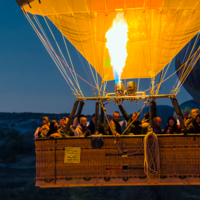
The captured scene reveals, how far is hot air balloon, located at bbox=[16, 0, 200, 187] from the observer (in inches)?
146

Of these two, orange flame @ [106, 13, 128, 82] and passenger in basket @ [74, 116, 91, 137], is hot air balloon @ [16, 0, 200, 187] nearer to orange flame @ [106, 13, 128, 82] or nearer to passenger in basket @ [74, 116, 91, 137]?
orange flame @ [106, 13, 128, 82]

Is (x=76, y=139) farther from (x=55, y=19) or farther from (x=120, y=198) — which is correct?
(x=120, y=198)

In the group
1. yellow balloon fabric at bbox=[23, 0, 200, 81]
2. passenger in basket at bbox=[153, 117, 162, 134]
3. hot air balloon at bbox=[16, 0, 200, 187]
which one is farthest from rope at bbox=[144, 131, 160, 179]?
yellow balloon fabric at bbox=[23, 0, 200, 81]

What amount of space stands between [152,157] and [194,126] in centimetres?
91

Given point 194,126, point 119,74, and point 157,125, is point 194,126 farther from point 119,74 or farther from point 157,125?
point 119,74

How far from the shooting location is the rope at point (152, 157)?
143 inches

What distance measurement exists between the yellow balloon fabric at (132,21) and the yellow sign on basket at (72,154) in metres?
2.68

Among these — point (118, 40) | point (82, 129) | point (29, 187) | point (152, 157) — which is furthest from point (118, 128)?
point (29, 187)

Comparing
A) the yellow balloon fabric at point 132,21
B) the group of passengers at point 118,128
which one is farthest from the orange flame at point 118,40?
the group of passengers at point 118,128

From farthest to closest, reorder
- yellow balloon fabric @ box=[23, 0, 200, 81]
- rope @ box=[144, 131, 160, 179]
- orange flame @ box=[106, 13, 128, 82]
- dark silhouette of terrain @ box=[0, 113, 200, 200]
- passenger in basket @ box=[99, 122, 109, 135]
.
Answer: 1. dark silhouette of terrain @ box=[0, 113, 200, 200]
2. orange flame @ box=[106, 13, 128, 82]
3. yellow balloon fabric @ box=[23, 0, 200, 81]
4. passenger in basket @ box=[99, 122, 109, 135]
5. rope @ box=[144, 131, 160, 179]

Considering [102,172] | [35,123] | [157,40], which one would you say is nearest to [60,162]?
[102,172]

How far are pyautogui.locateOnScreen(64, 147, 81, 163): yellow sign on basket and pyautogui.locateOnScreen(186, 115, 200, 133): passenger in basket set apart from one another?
1799mm

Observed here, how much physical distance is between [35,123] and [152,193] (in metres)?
20.9

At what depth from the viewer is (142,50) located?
7.07 meters
